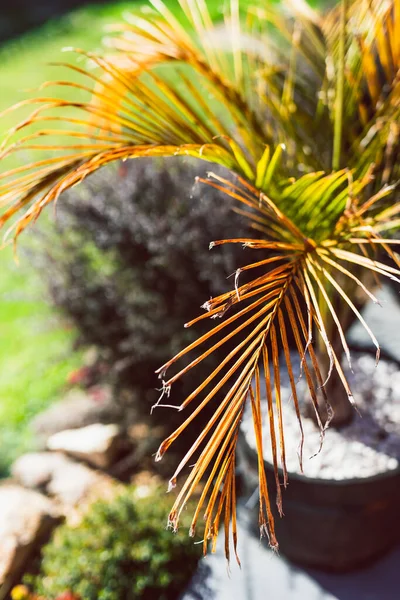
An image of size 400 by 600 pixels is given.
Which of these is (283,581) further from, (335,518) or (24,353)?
(24,353)

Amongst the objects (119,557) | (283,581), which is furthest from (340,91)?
(119,557)

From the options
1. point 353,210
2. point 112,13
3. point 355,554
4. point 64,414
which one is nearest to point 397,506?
point 355,554

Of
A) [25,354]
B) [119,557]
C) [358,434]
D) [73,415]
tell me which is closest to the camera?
[358,434]

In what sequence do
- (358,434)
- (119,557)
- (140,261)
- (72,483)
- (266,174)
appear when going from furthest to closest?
1. (72,483)
2. (140,261)
3. (119,557)
4. (358,434)
5. (266,174)

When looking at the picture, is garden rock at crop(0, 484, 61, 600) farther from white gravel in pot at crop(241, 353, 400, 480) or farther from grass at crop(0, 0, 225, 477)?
white gravel in pot at crop(241, 353, 400, 480)

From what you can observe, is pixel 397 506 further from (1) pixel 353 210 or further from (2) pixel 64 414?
(2) pixel 64 414
